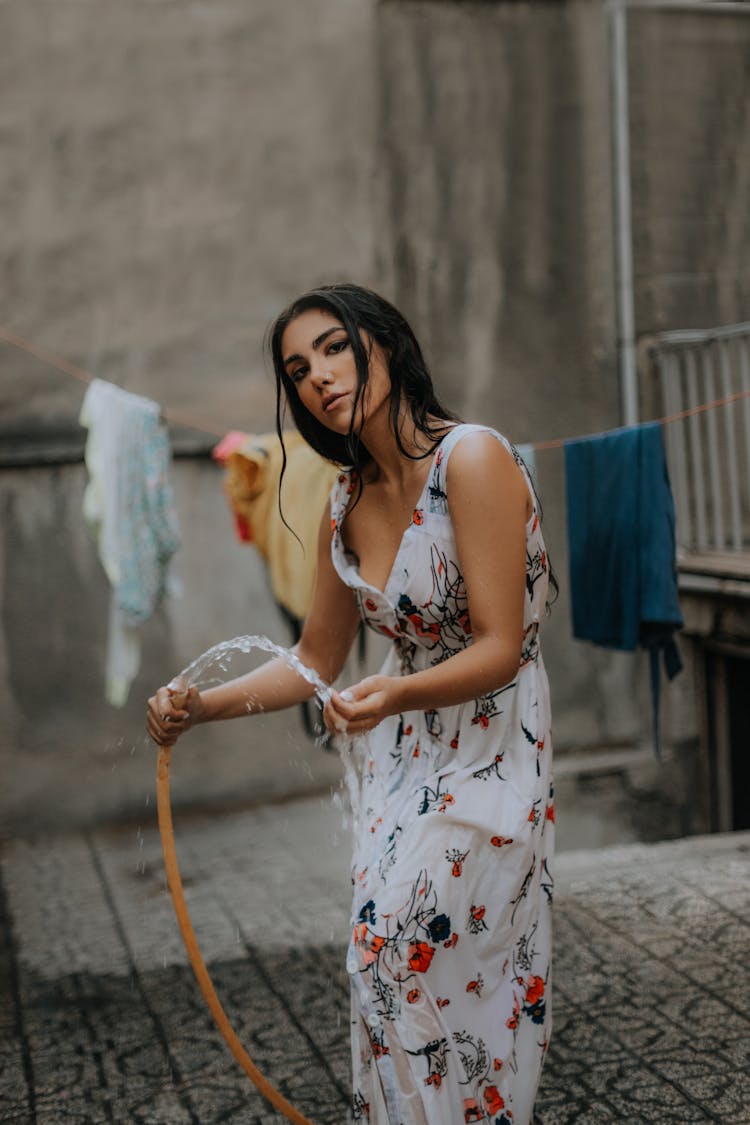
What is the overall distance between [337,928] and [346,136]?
457 cm

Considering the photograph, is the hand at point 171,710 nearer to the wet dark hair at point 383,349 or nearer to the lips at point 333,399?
the wet dark hair at point 383,349

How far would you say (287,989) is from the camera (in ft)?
14.3

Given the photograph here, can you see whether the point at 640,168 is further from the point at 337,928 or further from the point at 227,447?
the point at 337,928

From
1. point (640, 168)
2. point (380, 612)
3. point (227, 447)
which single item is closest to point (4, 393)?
point (227, 447)

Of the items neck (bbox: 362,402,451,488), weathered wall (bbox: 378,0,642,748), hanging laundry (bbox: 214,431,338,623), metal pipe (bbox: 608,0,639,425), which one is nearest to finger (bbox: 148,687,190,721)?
neck (bbox: 362,402,451,488)

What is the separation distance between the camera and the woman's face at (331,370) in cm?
249

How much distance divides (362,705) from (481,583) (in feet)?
1.10

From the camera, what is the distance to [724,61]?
7961 millimetres

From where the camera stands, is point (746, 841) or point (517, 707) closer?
point (517, 707)

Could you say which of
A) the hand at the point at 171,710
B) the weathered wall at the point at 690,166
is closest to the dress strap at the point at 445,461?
the hand at the point at 171,710

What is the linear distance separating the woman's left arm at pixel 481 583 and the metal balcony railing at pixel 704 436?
5114 millimetres

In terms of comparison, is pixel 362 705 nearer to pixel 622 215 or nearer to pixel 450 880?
pixel 450 880

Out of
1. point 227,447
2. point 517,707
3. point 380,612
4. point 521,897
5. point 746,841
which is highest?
point 227,447

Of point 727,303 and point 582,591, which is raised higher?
point 727,303
